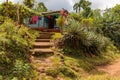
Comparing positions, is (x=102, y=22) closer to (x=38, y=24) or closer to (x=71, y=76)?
(x=38, y=24)

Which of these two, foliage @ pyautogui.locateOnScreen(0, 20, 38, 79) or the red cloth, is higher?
the red cloth

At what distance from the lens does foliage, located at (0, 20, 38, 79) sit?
378 inches

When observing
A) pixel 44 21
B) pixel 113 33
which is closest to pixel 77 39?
pixel 44 21

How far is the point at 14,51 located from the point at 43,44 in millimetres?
3398

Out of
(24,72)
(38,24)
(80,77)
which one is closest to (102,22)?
(38,24)

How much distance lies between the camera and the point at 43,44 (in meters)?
14.4

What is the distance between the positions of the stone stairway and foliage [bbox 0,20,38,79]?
0.59m

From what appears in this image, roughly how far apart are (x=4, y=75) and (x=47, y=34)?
7.18 metres

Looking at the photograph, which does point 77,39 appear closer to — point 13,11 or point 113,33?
point 13,11

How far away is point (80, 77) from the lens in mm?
11562

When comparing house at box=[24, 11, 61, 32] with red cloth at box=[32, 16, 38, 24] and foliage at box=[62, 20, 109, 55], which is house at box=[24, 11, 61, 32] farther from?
foliage at box=[62, 20, 109, 55]

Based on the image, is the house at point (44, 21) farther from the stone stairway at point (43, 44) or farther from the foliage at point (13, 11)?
the stone stairway at point (43, 44)

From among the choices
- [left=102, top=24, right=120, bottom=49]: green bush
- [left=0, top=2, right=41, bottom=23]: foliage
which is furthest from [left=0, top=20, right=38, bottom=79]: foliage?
[left=102, top=24, right=120, bottom=49]: green bush

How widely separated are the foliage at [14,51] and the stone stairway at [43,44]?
0.59 m
